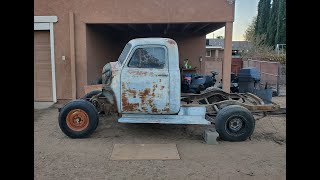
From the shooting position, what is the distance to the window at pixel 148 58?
20.7 feet

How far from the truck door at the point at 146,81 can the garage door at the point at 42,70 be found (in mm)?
5054

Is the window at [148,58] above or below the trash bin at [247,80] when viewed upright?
above

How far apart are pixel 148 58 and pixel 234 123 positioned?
2.37 metres

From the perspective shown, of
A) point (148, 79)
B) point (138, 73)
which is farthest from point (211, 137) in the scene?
point (138, 73)

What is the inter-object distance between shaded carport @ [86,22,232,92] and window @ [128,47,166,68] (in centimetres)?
380

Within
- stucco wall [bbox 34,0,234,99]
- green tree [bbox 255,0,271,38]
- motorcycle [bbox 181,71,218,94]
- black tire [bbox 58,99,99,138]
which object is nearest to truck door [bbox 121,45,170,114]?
black tire [bbox 58,99,99,138]

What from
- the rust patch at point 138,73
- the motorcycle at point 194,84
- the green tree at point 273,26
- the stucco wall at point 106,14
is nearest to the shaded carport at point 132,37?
the stucco wall at point 106,14

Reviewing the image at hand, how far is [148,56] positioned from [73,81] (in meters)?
4.46

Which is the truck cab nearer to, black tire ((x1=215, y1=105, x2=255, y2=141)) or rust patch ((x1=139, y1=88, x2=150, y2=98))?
rust patch ((x1=139, y1=88, x2=150, y2=98))

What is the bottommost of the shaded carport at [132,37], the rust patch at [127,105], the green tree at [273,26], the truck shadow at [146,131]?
the truck shadow at [146,131]

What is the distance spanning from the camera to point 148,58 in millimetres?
6332

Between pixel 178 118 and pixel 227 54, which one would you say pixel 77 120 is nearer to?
pixel 178 118

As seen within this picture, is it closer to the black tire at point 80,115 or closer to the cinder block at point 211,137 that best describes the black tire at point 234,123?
the cinder block at point 211,137

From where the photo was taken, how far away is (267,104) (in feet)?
23.0
